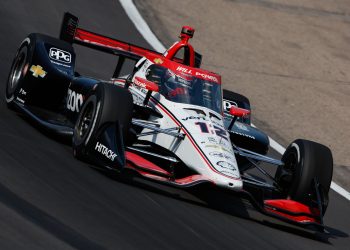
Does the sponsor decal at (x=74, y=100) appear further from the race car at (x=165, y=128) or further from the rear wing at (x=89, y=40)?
the rear wing at (x=89, y=40)

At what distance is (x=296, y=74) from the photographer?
18.1 m

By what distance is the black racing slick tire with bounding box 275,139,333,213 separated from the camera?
10.3 metres

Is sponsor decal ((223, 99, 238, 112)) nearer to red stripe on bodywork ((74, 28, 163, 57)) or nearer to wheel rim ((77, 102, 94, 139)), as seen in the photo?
red stripe on bodywork ((74, 28, 163, 57))

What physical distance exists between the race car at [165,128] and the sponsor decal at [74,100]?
0.01m

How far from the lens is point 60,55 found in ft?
39.0

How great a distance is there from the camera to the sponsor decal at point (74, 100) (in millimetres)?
11148

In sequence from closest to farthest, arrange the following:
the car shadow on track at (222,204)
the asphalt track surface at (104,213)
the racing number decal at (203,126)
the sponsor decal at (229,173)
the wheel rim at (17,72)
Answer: the asphalt track surface at (104,213) → the sponsor decal at (229,173) → the car shadow on track at (222,204) → the racing number decal at (203,126) → the wheel rim at (17,72)

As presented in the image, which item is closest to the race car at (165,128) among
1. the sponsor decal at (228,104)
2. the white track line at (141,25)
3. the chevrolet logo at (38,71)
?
the chevrolet logo at (38,71)

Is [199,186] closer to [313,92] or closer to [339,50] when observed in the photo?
[313,92]

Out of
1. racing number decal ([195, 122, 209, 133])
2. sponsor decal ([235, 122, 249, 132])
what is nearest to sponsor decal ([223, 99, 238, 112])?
sponsor decal ([235, 122, 249, 132])

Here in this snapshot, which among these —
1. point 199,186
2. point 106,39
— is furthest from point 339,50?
point 199,186

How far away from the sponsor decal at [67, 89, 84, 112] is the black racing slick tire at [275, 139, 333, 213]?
100 inches

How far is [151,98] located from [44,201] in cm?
300

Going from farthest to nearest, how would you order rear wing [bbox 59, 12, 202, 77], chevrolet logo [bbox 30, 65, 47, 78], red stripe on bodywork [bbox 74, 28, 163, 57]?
red stripe on bodywork [bbox 74, 28, 163, 57]
rear wing [bbox 59, 12, 202, 77]
chevrolet logo [bbox 30, 65, 47, 78]
